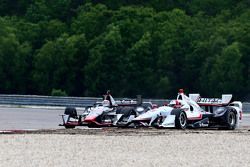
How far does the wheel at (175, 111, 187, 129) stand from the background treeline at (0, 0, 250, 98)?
2738 centimetres

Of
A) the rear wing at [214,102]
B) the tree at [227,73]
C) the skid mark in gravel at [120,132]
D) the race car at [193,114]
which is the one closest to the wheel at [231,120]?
the race car at [193,114]

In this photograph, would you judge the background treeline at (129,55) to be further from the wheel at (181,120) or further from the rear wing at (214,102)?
the wheel at (181,120)

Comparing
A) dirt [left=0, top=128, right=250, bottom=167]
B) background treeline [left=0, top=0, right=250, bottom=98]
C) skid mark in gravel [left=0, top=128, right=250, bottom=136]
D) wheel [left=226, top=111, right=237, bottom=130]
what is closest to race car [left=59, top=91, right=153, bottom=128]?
skid mark in gravel [left=0, top=128, right=250, bottom=136]

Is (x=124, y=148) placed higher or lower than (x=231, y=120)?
lower

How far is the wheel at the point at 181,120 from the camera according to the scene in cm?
2564

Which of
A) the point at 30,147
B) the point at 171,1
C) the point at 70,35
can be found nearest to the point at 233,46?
the point at 70,35

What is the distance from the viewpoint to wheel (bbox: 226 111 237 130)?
26859 millimetres

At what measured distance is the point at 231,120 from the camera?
27094 millimetres

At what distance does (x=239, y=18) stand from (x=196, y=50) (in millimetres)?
10804

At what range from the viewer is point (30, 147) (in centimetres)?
1858

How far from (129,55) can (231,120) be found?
32701 millimetres

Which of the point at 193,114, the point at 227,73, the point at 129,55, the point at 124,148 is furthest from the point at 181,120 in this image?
the point at 129,55

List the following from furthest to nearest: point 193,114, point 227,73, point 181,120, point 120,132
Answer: point 227,73 < point 193,114 < point 181,120 < point 120,132

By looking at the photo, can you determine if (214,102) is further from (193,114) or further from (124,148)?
(124,148)
